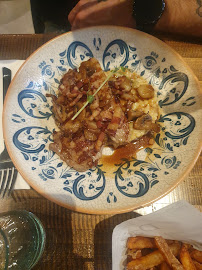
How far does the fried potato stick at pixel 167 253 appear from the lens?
160 cm

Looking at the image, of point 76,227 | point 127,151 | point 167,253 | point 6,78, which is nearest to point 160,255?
point 167,253

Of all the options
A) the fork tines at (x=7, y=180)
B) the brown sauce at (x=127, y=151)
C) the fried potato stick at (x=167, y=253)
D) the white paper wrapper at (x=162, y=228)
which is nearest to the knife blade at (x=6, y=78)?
the fork tines at (x=7, y=180)

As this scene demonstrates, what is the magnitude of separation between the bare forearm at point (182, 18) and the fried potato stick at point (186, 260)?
2436 mm

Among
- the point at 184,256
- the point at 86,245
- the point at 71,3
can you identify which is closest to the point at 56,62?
the point at 71,3

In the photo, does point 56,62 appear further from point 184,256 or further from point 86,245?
point 184,256

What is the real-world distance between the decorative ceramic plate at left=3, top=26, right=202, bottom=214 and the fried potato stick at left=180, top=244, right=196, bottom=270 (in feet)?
1.38

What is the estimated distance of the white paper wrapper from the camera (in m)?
1.57

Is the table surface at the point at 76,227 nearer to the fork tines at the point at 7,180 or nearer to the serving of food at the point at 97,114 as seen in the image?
the fork tines at the point at 7,180

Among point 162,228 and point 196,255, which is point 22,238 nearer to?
point 162,228

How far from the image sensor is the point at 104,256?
1894mm

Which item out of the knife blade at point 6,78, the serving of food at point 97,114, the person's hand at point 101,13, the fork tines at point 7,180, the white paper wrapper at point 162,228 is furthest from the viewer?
the person's hand at point 101,13

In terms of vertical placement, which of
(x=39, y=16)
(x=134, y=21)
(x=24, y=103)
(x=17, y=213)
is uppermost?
(x=39, y=16)

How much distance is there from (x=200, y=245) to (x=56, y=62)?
85.4 inches

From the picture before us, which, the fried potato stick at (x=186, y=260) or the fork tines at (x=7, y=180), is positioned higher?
the fork tines at (x=7, y=180)
